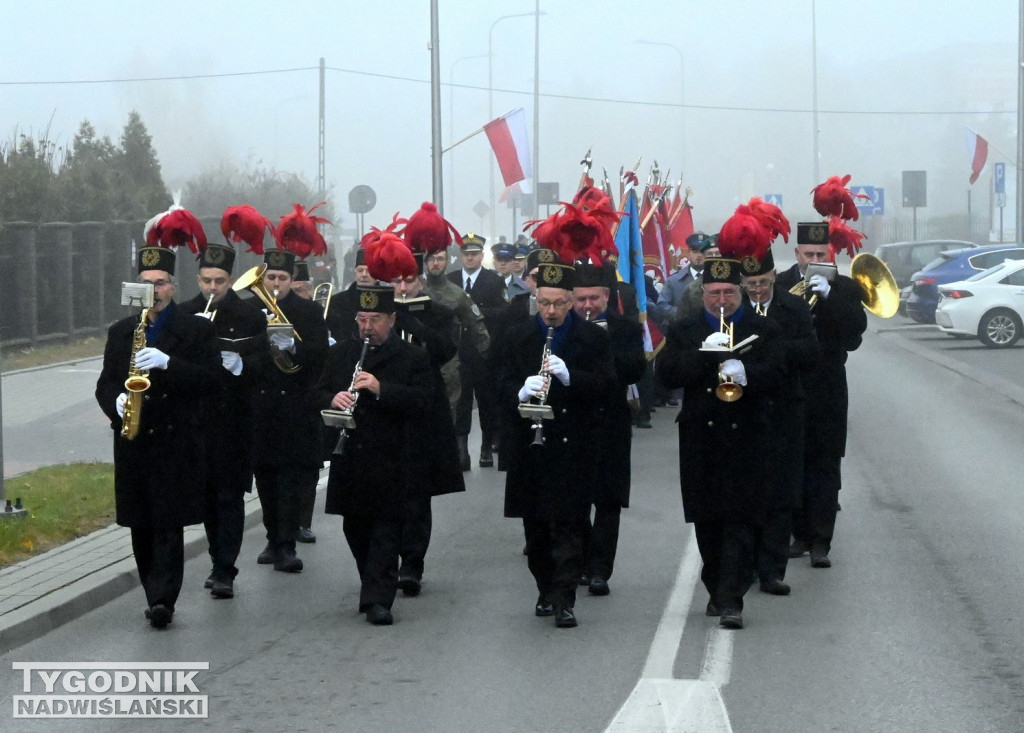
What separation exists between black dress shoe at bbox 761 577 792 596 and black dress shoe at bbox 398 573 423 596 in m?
1.84

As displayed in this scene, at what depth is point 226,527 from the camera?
876 centimetres

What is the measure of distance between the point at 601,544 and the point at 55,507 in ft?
13.6

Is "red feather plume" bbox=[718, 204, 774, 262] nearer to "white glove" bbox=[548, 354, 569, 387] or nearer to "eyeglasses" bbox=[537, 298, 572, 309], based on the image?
"eyeglasses" bbox=[537, 298, 572, 309]

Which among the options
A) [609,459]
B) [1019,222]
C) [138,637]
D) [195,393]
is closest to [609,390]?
[609,459]

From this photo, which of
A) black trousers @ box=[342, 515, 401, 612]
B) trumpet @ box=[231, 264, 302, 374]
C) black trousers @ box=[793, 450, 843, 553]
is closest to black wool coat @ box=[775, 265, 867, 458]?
black trousers @ box=[793, 450, 843, 553]

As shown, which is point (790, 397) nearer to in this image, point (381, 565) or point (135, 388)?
point (381, 565)

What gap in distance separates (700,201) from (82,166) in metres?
102

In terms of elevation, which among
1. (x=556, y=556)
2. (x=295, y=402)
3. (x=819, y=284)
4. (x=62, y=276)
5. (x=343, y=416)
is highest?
(x=819, y=284)

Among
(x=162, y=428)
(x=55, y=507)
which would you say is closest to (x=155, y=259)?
(x=162, y=428)

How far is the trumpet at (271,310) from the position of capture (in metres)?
9.23

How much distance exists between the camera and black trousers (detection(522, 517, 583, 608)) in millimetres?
7848

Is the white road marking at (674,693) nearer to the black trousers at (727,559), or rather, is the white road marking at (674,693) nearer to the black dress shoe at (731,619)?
the black dress shoe at (731,619)

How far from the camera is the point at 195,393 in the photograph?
8.02 m

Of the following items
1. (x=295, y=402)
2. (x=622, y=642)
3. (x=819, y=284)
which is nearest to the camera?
(x=622, y=642)
